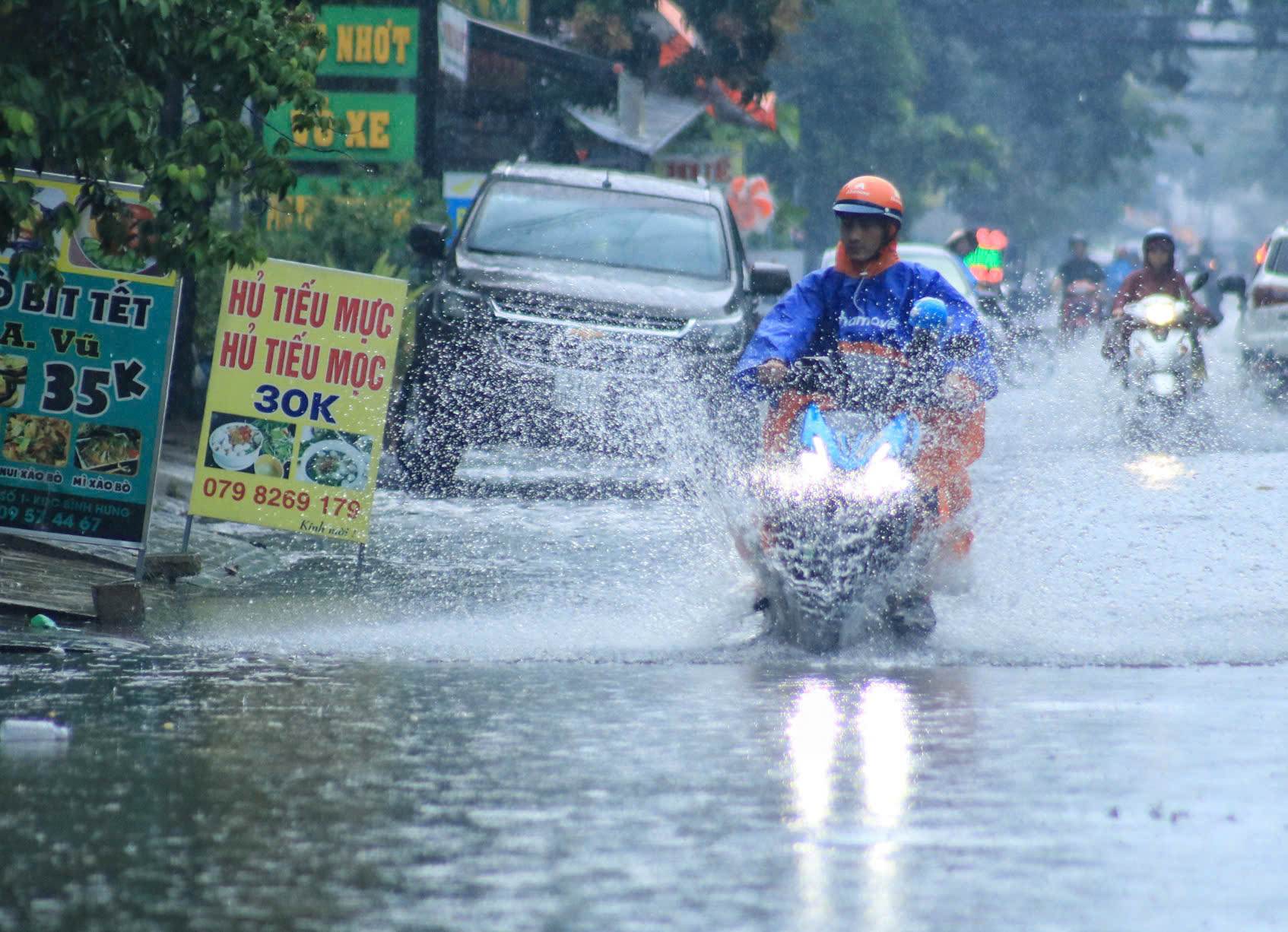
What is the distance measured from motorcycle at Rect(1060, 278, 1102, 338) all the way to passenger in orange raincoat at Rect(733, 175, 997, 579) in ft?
56.5

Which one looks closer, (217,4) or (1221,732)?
(1221,732)

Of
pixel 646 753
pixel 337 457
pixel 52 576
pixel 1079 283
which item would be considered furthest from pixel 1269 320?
pixel 646 753

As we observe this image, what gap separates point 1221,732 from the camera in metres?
6.40

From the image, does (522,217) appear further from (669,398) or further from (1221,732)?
(1221,732)

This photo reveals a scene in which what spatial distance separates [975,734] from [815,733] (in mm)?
435

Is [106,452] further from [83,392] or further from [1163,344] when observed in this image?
[1163,344]

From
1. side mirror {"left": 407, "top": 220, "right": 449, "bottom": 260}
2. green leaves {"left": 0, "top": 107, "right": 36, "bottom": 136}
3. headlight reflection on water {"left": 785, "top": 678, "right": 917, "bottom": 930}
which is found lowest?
headlight reflection on water {"left": 785, "top": 678, "right": 917, "bottom": 930}

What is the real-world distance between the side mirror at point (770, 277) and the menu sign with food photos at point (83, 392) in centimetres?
583

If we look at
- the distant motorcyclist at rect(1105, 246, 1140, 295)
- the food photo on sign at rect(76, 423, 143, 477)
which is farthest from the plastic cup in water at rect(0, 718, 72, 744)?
the distant motorcyclist at rect(1105, 246, 1140, 295)

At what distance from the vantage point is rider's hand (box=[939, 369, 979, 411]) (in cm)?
817

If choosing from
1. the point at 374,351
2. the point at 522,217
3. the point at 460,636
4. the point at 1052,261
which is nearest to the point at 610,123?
the point at 522,217

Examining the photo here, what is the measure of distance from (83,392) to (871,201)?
10.3 feet

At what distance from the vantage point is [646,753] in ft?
19.7

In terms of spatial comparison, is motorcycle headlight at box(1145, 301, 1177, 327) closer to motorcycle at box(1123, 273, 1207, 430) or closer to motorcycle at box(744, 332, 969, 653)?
motorcycle at box(1123, 273, 1207, 430)
